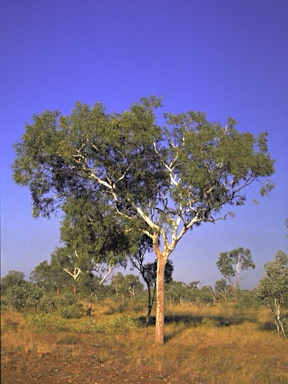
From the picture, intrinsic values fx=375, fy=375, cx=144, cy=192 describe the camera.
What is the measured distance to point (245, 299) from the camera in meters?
39.7

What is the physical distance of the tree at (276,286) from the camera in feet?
62.5

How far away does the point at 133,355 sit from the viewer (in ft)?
44.1

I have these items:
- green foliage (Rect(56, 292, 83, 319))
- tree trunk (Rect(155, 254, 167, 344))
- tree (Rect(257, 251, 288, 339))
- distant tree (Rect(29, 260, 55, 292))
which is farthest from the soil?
distant tree (Rect(29, 260, 55, 292))

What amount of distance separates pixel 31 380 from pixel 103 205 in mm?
9557

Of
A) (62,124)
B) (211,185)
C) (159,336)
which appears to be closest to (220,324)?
(159,336)

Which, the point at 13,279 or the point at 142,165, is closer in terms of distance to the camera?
the point at 142,165

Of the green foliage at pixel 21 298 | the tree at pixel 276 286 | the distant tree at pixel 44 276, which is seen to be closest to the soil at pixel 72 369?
the tree at pixel 276 286

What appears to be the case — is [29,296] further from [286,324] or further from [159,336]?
[286,324]

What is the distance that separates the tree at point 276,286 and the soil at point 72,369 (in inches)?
367

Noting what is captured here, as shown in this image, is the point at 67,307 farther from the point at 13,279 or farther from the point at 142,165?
the point at 13,279

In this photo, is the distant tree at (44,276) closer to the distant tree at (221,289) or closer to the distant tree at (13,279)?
the distant tree at (13,279)

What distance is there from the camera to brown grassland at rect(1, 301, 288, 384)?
34.6ft

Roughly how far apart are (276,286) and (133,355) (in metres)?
9.02

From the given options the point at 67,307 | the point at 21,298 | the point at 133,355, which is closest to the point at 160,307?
the point at 133,355
